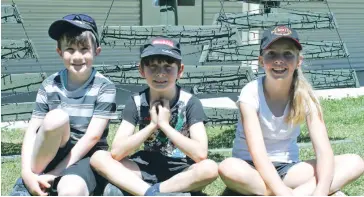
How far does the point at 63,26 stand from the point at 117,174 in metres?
0.98

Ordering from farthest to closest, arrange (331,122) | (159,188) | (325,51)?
(331,122) → (325,51) → (159,188)

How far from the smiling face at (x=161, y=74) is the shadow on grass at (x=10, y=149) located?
212 centimetres

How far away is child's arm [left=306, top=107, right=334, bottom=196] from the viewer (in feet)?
10.7

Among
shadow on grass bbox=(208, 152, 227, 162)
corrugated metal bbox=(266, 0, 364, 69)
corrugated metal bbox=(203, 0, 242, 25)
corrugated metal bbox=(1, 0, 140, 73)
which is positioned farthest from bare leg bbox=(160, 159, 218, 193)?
corrugated metal bbox=(266, 0, 364, 69)

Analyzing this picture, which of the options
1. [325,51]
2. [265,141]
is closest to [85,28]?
[265,141]

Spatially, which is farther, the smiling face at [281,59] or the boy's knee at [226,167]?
the smiling face at [281,59]

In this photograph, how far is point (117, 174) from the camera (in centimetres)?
329

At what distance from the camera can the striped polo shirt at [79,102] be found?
138 inches

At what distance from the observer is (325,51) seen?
5.53 meters

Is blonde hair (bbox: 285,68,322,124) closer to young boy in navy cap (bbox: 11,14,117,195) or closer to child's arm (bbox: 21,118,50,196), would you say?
young boy in navy cap (bbox: 11,14,117,195)

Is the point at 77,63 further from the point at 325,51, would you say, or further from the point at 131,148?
the point at 325,51

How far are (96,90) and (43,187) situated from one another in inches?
26.3

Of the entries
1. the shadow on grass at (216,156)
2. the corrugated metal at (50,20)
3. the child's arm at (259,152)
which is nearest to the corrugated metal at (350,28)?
the corrugated metal at (50,20)

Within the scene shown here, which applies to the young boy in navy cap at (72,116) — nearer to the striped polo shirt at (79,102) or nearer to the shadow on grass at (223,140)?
the striped polo shirt at (79,102)
